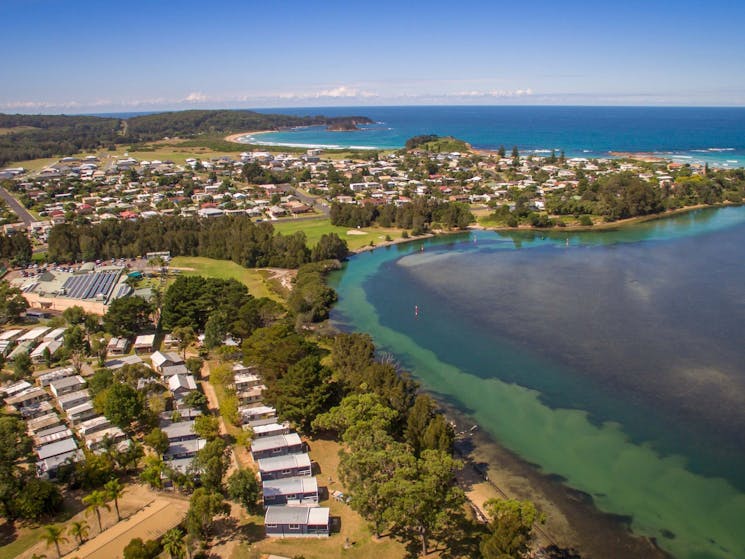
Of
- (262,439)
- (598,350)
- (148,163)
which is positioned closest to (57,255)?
(262,439)

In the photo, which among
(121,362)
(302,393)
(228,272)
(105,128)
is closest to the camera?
(302,393)

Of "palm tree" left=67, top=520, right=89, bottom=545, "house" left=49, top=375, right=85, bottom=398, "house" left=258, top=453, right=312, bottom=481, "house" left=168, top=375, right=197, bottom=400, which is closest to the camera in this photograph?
"palm tree" left=67, top=520, right=89, bottom=545

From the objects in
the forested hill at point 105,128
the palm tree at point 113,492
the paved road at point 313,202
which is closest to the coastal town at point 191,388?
the palm tree at point 113,492

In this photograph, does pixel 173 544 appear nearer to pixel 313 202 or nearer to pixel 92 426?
pixel 92 426

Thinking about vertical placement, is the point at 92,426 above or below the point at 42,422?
above

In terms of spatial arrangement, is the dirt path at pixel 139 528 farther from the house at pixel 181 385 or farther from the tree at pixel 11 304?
the tree at pixel 11 304

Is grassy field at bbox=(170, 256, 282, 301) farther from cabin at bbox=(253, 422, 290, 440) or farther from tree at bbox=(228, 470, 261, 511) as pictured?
tree at bbox=(228, 470, 261, 511)

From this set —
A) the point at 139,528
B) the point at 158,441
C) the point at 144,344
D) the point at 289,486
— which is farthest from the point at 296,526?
the point at 144,344

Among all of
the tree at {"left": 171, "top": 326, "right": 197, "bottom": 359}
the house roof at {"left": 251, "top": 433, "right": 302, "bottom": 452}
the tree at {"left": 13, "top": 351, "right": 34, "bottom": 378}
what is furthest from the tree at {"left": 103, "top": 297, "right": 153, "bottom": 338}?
the house roof at {"left": 251, "top": 433, "right": 302, "bottom": 452}
